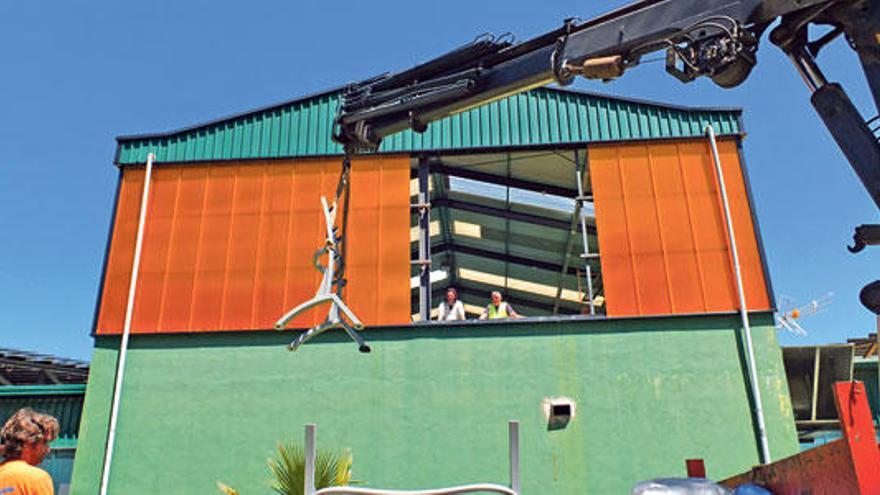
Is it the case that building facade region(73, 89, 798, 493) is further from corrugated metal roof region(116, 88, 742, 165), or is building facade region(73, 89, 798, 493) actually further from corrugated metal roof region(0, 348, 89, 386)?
corrugated metal roof region(0, 348, 89, 386)

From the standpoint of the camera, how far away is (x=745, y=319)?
11922mm

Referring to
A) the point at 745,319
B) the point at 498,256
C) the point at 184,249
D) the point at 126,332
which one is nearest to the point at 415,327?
the point at 184,249

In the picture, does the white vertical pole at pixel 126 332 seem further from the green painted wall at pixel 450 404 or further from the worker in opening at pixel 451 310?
the worker in opening at pixel 451 310

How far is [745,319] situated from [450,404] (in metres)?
5.35

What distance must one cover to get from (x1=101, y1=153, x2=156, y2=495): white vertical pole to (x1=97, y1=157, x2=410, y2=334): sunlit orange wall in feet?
0.41

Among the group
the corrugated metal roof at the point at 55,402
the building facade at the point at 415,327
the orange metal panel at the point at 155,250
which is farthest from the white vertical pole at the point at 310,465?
the corrugated metal roof at the point at 55,402

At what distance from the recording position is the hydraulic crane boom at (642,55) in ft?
16.8

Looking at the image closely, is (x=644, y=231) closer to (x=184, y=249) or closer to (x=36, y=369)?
(x=184, y=249)

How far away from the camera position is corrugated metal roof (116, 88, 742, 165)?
538 inches

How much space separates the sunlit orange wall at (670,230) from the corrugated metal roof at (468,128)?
1.62 feet

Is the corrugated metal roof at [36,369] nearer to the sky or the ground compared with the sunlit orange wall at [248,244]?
nearer to the ground

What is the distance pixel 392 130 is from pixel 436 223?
11.1m

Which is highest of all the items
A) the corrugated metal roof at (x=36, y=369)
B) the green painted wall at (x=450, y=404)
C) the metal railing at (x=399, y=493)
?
the corrugated metal roof at (x=36, y=369)

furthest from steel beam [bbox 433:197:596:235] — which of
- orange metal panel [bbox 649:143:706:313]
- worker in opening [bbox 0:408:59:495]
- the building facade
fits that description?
worker in opening [bbox 0:408:59:495]
